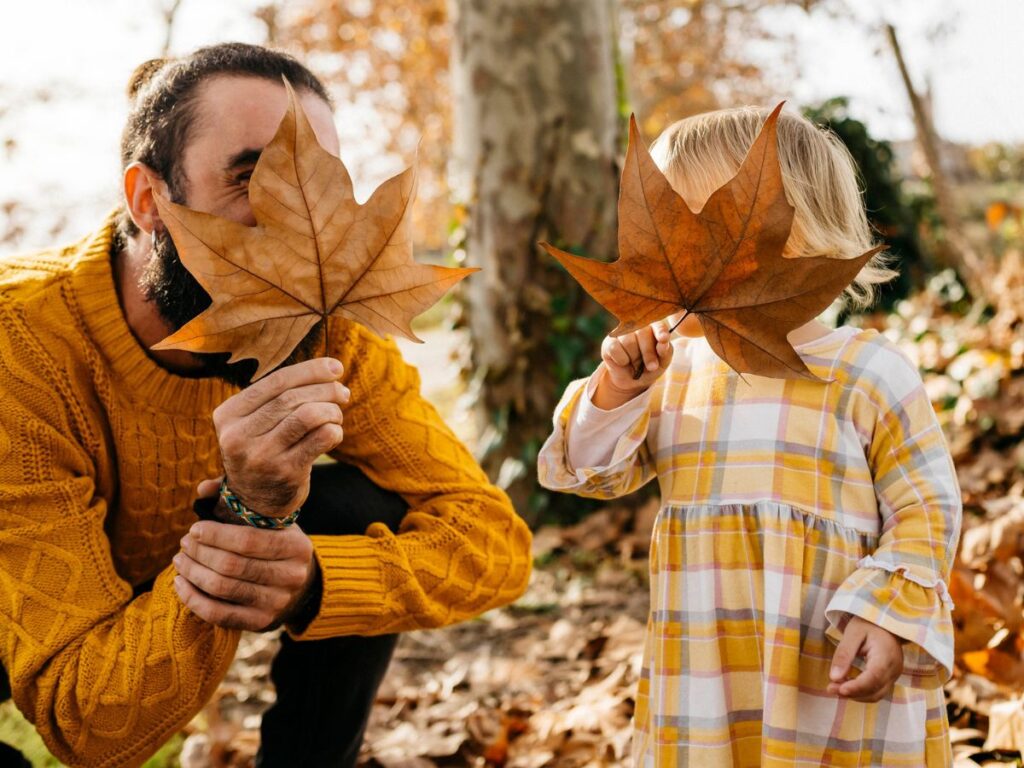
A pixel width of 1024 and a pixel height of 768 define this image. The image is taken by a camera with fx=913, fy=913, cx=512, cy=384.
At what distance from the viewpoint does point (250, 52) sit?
164cm

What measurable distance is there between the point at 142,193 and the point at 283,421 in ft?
2.16

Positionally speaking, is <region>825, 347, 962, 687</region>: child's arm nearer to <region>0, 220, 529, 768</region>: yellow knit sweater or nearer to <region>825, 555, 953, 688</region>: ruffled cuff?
<region>825, 555, 953, 688</region>: ruffled cuff

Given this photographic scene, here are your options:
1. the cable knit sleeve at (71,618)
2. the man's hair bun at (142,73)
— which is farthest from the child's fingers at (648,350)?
the man's hair bun at (142,73)

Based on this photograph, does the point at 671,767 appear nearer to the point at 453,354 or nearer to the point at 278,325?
the point at 278,325

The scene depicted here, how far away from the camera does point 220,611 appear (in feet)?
4.50

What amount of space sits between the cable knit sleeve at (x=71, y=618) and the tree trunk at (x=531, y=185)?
2.54 meters

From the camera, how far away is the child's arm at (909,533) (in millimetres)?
1319

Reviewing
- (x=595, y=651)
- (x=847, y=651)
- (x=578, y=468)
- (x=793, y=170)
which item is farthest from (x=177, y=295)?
(x=595, y=651)

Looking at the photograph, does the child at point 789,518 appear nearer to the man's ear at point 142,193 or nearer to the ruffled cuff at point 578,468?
the ruffled cuff at point 578,468

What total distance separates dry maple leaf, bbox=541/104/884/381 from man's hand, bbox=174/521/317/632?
608 millimetres

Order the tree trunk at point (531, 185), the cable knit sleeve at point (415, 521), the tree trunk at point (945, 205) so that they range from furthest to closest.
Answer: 1. the tree trunk at point (945, 205)
2. the tree trunk at point (531, 185)
3. the cable knit sleeve at point (415, 521)

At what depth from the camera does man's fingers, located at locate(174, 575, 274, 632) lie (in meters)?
1.37

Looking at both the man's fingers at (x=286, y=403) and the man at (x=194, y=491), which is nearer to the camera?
the man's fingers at (x=286, y=403)

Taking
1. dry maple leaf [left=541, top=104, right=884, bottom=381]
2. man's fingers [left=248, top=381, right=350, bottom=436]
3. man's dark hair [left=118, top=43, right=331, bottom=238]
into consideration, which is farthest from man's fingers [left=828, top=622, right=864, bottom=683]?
man's dark hair [left=118, top=43, right=331, bottom=238]
